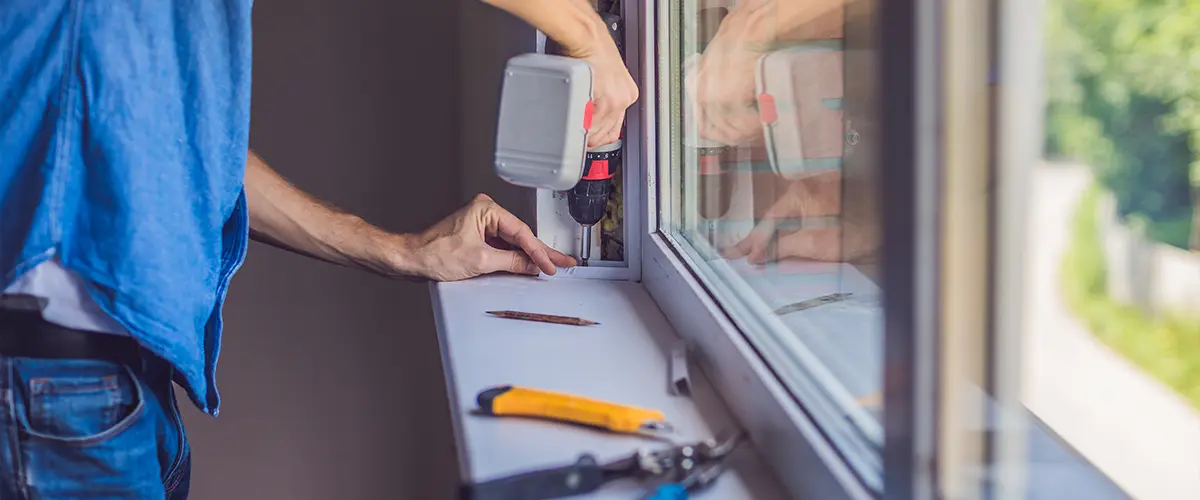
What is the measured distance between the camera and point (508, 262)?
1.26 m

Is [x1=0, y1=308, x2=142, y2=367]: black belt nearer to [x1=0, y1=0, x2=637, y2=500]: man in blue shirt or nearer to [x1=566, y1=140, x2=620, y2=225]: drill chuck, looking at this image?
[x1=0, y1=0, x2=637, y2=500]: man in blue shirt

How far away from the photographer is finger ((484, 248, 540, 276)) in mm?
1257

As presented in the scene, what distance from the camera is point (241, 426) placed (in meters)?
1.85

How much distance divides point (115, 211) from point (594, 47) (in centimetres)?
52

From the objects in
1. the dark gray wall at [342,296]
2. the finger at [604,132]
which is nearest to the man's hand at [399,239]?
the finger at [604,132]

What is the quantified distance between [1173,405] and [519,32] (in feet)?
3.37

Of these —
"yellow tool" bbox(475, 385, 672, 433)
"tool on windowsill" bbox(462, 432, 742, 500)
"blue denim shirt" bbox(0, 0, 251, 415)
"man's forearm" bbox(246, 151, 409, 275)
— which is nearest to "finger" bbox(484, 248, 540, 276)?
"man's forearm" bbox(246, 151, 409, 275)

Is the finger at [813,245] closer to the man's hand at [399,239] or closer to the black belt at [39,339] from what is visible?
the man's hand at [399,239]

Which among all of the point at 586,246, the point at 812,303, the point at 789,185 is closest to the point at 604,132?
the point at 586,246

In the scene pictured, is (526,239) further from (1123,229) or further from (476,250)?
(1123,229)

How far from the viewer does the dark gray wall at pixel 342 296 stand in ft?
5.61

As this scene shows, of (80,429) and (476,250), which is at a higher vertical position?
(476,250)

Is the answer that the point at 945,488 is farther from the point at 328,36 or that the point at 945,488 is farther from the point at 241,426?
the point at 241,426

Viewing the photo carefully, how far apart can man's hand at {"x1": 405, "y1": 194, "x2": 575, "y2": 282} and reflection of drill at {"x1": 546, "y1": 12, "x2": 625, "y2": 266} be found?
68 millimetres
